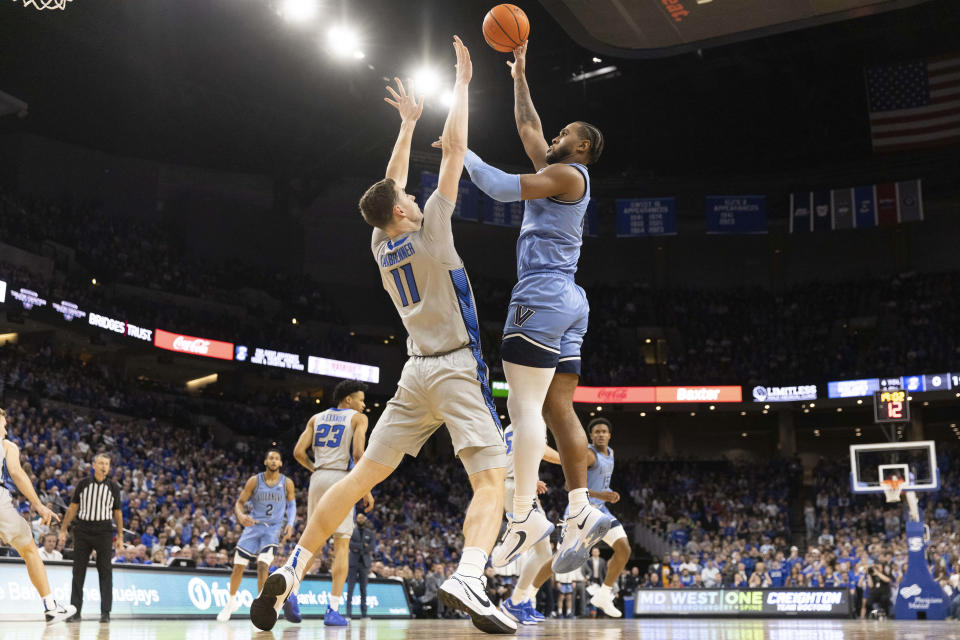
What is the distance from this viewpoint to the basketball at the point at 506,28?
5993 mm

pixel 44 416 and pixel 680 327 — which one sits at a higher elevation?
pixel 680 327

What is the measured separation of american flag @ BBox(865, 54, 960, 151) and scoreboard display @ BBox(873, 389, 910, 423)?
7.82 metres

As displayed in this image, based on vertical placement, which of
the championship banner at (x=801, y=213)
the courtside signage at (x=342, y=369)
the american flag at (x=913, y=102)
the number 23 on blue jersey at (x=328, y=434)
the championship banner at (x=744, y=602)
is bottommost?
the championship banner at (x=744, y=602)

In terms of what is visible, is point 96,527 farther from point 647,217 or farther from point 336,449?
point 647,217

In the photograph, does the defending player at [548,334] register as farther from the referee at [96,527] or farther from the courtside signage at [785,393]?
the courtside signage at [785,393]

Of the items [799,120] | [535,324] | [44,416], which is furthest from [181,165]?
[535,324]

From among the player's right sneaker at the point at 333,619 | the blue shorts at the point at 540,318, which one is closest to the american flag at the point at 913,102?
the player's right sneaker at the point at 333,619

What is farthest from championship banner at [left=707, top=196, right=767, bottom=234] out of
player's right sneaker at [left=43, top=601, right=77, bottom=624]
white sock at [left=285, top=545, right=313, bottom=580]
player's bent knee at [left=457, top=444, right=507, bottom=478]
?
white sock at [left=285, top=545, right=313, bottom=580]

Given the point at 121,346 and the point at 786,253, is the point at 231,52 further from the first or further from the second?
the point at 786,253

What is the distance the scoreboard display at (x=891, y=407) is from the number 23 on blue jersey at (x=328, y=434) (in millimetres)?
14835

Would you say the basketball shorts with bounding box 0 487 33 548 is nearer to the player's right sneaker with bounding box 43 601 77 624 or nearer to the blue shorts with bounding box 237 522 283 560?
the player's right sneaker with bounding box 43 601 77 624

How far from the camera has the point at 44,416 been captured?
70.6ft

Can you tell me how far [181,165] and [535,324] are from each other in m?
30.0

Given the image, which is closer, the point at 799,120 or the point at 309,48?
the point at 309,48
